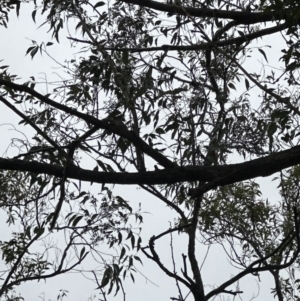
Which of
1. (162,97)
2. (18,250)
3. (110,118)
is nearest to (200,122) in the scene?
(162,97)

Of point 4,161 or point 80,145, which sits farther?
point 80,145

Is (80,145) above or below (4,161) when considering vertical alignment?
above

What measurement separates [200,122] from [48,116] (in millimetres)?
1132

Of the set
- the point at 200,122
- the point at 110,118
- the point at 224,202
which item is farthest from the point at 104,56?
the point at 224,202

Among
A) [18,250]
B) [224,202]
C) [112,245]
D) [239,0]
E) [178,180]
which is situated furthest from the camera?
[224,202]

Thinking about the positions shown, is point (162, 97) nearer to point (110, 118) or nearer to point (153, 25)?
point (110, 118)

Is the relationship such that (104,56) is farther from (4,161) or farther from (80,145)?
(4,161)

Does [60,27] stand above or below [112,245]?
above

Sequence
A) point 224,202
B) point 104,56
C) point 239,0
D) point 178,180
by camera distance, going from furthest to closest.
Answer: point 224,202
point 239,0
point 104,56
point 178,180

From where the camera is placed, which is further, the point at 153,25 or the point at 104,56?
the point at 153,25

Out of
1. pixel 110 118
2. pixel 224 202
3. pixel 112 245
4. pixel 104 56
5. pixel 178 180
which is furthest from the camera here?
pixel 224 202

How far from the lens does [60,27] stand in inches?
141

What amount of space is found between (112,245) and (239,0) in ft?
6.64

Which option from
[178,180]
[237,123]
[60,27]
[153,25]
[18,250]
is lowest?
[178,180]
